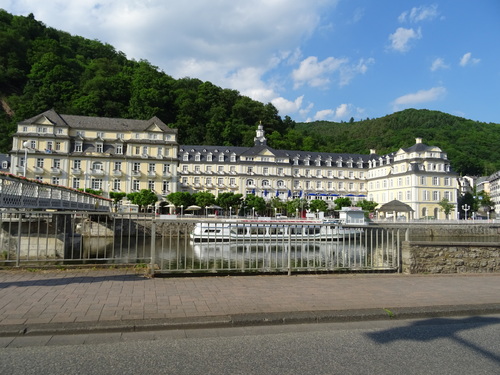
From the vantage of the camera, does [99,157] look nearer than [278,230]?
No

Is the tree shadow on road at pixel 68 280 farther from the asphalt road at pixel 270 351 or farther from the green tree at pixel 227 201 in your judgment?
the green tree at pixel 227 201

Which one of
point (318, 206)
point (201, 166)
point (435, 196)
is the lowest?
point (318, 206)

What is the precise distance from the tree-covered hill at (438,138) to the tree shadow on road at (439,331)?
4210 inches

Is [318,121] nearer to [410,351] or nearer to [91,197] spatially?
[91,197]

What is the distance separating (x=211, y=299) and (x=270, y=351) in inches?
85.1

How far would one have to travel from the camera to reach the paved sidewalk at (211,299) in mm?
5016

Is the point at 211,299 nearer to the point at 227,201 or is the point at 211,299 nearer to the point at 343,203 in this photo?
the point at 227,201

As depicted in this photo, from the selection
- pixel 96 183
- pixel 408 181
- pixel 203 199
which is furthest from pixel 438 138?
pixel 96 183

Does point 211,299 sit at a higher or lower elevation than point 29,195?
lower

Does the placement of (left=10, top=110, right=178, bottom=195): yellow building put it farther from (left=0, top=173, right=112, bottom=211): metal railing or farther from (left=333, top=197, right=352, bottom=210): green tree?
(left=0, top=173, right=112, bottom=211): metal railing

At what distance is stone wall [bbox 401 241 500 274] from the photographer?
9406 millimetres

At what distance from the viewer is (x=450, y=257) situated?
9.62 metres

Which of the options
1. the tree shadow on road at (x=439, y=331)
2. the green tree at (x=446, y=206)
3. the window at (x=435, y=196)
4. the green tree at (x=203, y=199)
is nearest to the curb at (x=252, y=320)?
the tree shadow on road at (x=439, y=331)

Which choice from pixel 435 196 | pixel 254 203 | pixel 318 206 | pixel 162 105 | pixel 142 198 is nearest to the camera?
pixel 142 198
